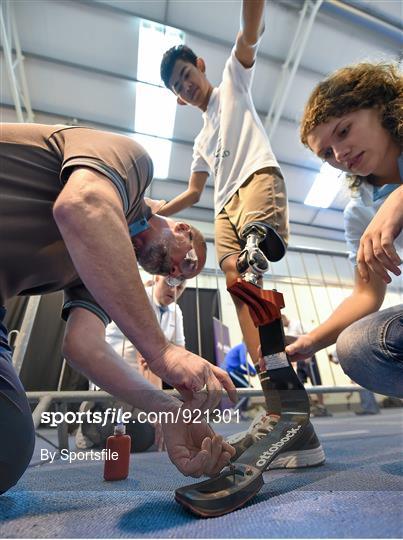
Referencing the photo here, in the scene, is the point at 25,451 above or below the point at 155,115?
below

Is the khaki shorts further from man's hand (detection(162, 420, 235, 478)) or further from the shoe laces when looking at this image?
man's hand (detection(162, 420, 235, 478))

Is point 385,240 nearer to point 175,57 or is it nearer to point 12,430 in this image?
point 12,430

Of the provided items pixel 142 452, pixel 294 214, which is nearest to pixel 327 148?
pixel 142 452

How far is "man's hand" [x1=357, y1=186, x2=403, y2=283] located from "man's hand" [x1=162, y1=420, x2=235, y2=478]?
1.31 ft

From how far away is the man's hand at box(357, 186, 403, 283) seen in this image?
0.55m

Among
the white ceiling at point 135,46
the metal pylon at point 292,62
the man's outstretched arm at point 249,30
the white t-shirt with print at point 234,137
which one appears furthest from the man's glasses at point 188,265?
the metal pylon at point 292,62

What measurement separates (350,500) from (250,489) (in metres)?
0.13

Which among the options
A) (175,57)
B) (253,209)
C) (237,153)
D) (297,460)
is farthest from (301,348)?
(175,57)

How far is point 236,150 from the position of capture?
123 cm

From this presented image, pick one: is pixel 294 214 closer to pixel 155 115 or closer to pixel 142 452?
pixel 155 115

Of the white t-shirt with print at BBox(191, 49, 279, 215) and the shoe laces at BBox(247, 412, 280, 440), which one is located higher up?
the white t-shirt with print at BBox(191, 49, 279, 215)

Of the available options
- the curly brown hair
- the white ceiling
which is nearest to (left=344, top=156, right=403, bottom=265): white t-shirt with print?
the curly brown hair

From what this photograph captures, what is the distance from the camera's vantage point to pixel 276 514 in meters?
0.38

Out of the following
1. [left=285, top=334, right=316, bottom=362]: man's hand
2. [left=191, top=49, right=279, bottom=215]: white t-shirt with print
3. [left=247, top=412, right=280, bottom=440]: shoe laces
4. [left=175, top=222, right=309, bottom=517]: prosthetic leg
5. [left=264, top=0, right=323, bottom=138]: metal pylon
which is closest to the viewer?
[left=175, top=222, right=309, bottom=517]: prosthetic leg
